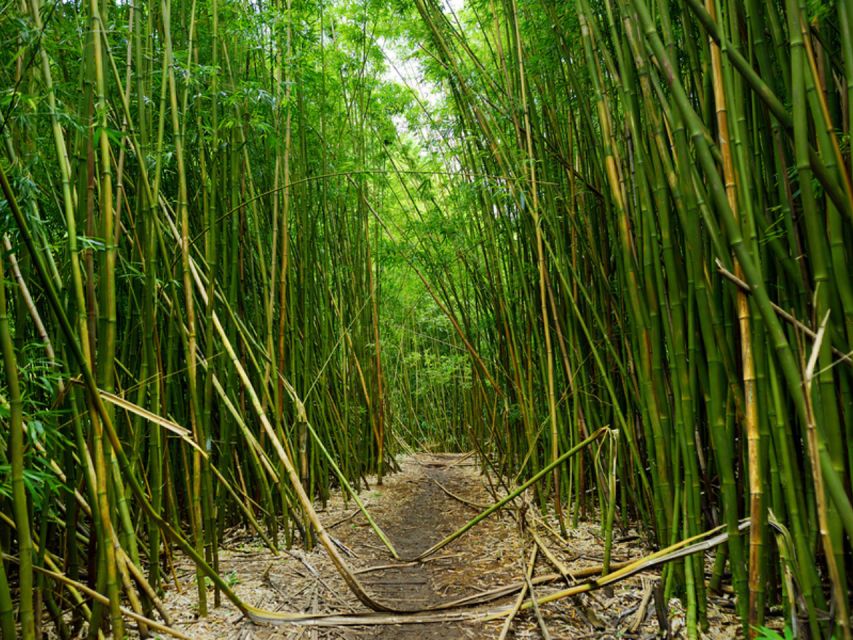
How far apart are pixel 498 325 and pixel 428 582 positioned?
1461mm

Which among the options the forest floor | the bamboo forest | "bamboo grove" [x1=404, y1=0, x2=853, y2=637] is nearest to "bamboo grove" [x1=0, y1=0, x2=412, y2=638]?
the bamboo forest

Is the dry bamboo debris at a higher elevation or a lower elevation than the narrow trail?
higher

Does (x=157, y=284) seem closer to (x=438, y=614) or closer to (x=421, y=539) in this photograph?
(x=438, y=614)

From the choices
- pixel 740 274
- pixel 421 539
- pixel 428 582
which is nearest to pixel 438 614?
pixel 428 582

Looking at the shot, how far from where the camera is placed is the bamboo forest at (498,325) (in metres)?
1.12

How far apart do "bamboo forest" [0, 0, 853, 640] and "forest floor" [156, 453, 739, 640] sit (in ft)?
0.05

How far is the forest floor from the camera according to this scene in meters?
1.53

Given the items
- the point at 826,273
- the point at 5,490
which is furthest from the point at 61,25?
the point at 826,273

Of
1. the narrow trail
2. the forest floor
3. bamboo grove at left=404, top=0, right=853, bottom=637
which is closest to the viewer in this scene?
bamboo grove at left=404, top=0, right=853, bottom=637

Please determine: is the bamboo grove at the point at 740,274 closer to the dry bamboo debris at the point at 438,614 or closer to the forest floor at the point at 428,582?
the forest floor at the point at 428,582

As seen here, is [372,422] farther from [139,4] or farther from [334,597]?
[139,4]

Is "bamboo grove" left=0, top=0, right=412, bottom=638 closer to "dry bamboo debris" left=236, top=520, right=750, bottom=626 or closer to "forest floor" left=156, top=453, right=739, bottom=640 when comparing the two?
"forest floor" left=156, top=453, right=739, bottom=640

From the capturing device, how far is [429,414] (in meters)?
8.90

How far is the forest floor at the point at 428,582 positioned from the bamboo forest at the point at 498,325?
0.6 inches
